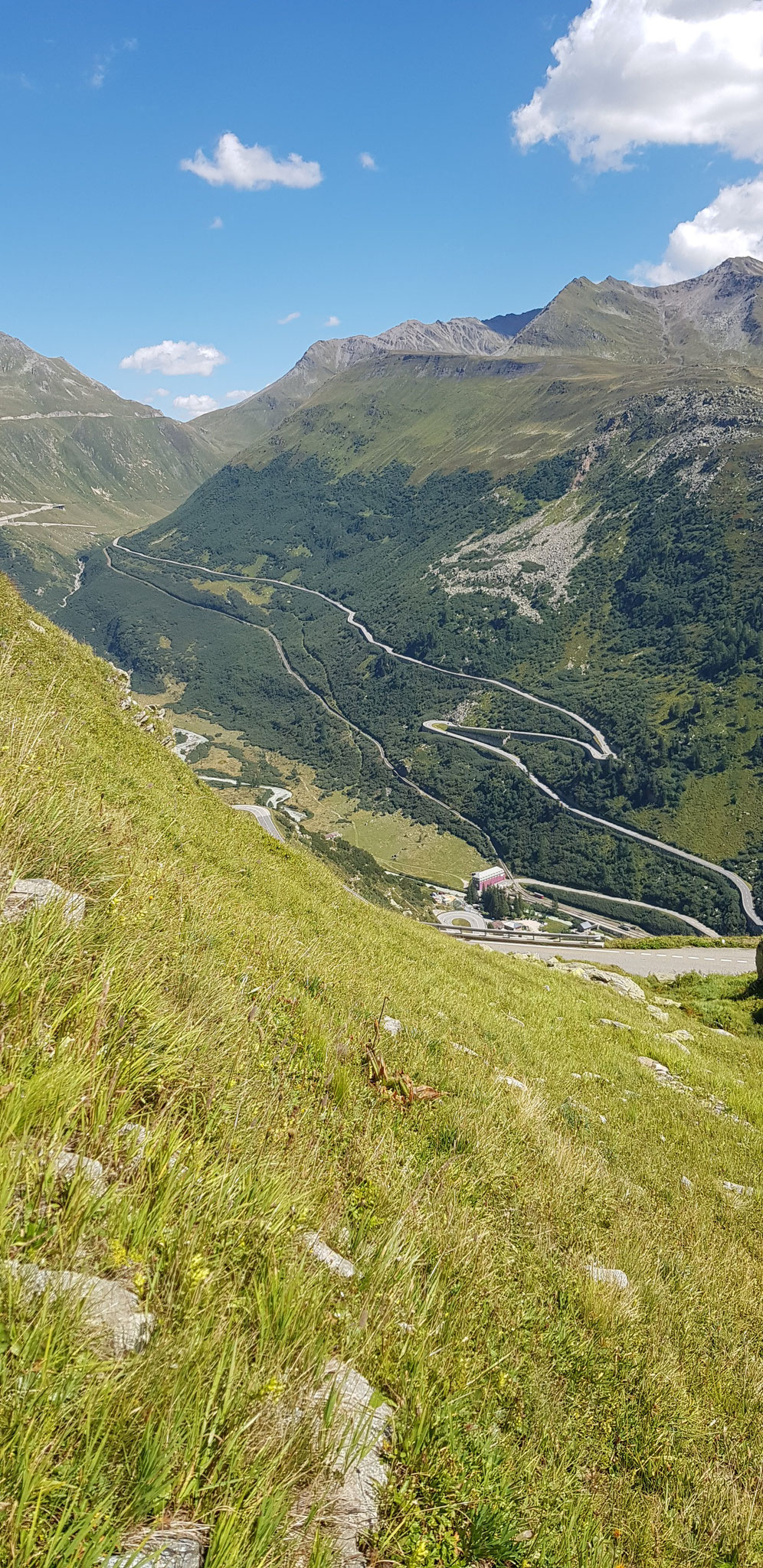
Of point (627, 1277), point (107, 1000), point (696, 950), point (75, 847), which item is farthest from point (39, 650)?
point (696, 950)

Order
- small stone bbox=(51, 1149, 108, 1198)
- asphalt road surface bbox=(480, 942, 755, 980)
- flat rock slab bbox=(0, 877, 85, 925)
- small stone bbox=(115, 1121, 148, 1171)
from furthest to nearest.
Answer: asphalt road surface bbox=(480, 942, 755, 980), flat rock slab bbox=(0, 877, 85, 925), small stone bbox=(115, 1121, 148, 1171), small stone bbox=(51, 1149, 108, 1198)

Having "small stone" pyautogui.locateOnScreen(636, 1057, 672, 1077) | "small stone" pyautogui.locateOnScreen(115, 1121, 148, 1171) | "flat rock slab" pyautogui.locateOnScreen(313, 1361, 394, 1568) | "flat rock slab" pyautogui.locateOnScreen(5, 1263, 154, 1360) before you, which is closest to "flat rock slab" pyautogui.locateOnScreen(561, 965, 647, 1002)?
"small stone" pyautogui.locateOnScreen(636, 1057, 672, 1077)

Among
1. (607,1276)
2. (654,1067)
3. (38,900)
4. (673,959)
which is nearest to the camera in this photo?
(38,900)

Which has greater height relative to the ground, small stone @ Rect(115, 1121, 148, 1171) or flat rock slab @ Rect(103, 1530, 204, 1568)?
small stone @ Rect(115, 1121, 148, 1171)

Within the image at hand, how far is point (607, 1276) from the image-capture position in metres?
5.46

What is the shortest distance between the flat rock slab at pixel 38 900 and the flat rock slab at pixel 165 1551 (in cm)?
290

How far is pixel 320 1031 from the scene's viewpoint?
6.62m

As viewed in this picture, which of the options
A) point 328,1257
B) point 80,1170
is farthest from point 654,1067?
point 80,1170

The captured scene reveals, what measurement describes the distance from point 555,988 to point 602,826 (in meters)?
178

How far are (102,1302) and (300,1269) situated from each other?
941 mm

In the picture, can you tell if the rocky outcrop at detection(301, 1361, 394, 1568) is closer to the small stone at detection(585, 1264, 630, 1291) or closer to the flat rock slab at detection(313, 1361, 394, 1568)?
the flat rock slab at detection(313, 1361, 394, 1568)

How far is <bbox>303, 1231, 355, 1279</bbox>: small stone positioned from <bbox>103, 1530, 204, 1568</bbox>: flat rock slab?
1322mm

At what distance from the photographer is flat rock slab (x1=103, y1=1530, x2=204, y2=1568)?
1.94m

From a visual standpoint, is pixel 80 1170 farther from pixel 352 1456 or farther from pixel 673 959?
pixel 673 959
